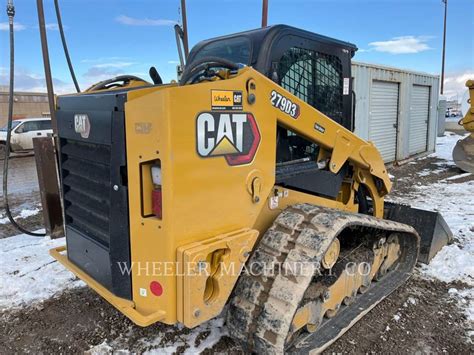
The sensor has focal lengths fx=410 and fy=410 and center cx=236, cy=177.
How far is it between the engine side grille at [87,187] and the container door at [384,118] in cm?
1011

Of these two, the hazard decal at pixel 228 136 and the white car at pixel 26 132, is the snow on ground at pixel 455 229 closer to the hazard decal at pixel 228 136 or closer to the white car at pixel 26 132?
the hazard decal at pixel 228 136

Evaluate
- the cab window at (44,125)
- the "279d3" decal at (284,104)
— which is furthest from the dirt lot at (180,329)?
the cab window at (44,125)

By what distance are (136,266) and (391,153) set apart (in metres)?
12.1

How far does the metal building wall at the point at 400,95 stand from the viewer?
11.1m

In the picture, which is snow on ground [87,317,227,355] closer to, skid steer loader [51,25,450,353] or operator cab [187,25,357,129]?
skid steer loader [51,25,450,353]

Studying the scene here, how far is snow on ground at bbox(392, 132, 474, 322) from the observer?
434cm

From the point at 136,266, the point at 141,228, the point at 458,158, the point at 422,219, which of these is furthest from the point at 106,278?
the point at 458,158

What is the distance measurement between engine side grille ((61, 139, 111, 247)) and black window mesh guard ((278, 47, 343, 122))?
154 centimetres

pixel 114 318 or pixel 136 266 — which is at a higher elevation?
pixel 136 266

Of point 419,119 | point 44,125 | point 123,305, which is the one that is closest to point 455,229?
point 123,305

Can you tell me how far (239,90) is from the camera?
2.54 metres

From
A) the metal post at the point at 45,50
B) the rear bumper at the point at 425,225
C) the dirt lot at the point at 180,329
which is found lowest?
the dirt lot at the point at 180,329

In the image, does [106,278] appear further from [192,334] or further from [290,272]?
[290,272]

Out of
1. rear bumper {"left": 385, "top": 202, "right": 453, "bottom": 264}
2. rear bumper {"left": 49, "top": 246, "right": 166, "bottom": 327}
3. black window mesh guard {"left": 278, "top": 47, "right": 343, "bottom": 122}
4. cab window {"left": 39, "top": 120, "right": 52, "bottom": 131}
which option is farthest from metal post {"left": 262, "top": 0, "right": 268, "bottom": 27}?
cab window {"left": 39, "top": 120, "right": 52, "bottom": 131}
